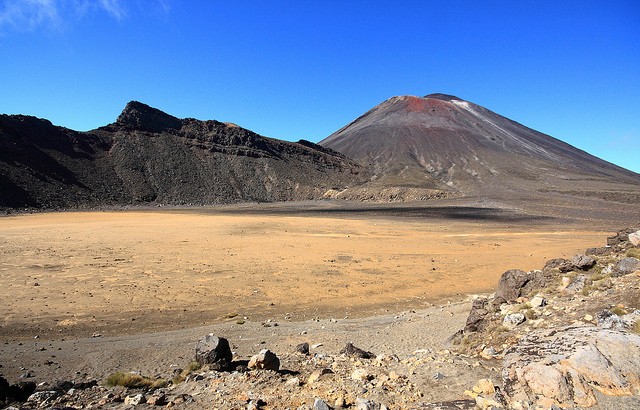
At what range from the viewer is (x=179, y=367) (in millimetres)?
7449

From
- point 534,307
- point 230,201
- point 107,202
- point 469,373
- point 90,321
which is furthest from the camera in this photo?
point 230,201

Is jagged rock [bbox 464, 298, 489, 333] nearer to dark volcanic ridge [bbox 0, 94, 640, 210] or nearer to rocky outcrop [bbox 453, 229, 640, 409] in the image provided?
rocky outcrop [bbox 453, 229, 640, 409]

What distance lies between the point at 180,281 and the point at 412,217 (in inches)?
1409

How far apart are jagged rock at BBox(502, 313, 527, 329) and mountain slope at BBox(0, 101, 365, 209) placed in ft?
220

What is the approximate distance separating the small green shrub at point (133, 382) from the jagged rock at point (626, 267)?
8.85 m

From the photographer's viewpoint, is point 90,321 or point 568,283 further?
point 90,321

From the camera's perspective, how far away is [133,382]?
6.38 m

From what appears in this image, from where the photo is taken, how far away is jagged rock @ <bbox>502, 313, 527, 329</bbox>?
691 cm

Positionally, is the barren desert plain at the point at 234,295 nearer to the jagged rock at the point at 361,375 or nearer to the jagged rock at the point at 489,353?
the jagged rock at the point at 489,353

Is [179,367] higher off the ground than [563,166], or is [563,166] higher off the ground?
[563,166]

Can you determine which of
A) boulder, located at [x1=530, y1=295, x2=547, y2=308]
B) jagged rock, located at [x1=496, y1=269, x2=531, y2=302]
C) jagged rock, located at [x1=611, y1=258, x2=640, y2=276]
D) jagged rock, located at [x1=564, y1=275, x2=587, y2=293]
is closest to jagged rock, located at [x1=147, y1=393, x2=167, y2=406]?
boulder, located at [x1=530, y1=295, x2=547, y2=308]

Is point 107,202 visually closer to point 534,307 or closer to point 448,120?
point 534,307

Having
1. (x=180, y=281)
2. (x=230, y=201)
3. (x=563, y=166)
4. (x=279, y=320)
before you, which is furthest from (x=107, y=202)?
(x=563, y=166)

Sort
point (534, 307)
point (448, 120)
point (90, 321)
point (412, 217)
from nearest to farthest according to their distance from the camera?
1. point (534, 307)
2. point (90, 321)
3. point (412, 217)
4. point (448, 120)
